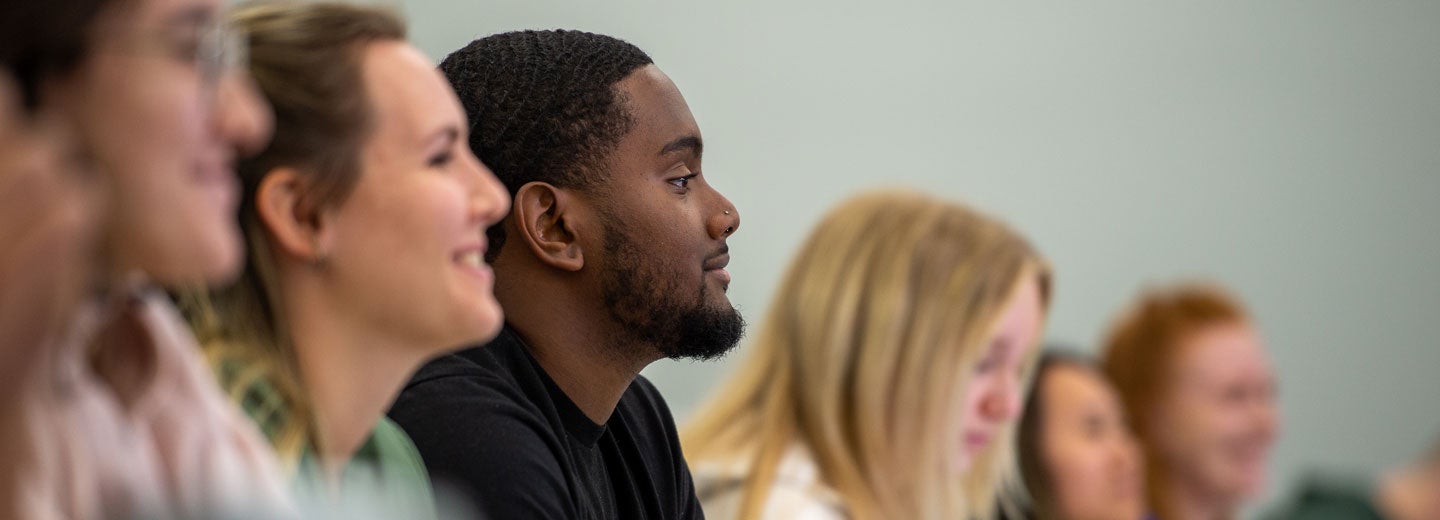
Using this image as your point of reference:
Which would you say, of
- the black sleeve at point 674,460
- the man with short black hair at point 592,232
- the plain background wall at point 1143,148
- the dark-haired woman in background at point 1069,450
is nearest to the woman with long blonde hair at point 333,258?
the man with short black hair at point 592,232

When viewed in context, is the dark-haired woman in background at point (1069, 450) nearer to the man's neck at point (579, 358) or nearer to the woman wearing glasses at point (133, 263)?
the man's neck at point (579, 358)

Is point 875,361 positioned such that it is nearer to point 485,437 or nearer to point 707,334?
point 707,334

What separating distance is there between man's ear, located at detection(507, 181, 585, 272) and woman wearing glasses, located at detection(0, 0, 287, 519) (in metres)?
0.76

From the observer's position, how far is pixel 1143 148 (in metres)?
4.36

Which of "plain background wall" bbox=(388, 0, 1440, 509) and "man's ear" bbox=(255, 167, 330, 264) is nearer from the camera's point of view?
"man's ear" bbox=(255, 167, 330, 264)

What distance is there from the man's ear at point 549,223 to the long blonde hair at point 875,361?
0.39 metres

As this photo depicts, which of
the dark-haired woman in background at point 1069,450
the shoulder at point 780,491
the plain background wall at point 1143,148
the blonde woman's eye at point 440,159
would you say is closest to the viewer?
the blonde woman's eye at point 440,159

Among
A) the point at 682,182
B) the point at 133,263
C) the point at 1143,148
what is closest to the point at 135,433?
the point at 133,263

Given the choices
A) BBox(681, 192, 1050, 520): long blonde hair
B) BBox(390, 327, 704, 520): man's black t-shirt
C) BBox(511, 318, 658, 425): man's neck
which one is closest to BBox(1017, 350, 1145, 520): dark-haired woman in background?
BBox(681, 192, 1050, 520): long blonde hair

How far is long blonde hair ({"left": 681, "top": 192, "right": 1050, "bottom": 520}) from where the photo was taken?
6.84 ft

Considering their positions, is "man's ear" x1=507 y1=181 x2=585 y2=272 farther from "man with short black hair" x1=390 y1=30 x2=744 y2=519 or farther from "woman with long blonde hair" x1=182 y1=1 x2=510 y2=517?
"woman with long blonde hair" x1=182 y1=1 x2=510 y2=517

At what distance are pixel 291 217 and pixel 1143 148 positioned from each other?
11.1 ft

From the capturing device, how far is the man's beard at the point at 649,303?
6.02ft

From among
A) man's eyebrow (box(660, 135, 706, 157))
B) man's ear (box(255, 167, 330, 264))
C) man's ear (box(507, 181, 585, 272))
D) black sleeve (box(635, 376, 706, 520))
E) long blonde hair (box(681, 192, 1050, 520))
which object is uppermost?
man's ear (box(255, 167, 330, 264))
